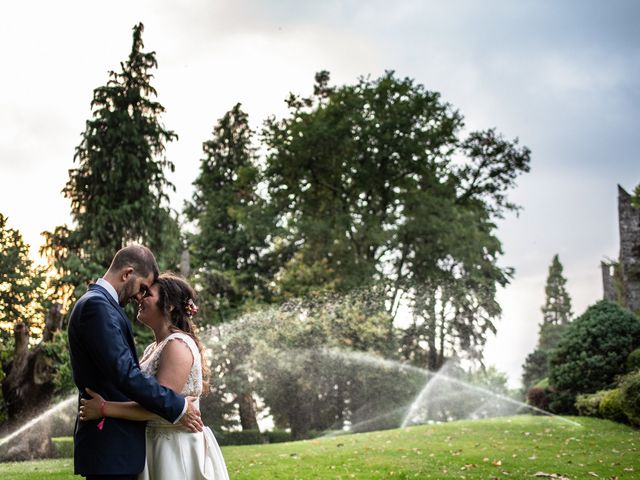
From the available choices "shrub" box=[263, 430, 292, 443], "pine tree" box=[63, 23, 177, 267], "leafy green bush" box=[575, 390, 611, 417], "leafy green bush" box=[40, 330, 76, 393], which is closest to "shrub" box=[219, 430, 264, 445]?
"shrub" box=[263, 430, 292, 443]

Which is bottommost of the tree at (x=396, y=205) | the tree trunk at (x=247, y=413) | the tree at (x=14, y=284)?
the tree trunk at (x=247, y=413)

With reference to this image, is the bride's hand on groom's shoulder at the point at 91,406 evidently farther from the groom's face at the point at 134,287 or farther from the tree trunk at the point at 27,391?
the tree trunk at the point at 27,391

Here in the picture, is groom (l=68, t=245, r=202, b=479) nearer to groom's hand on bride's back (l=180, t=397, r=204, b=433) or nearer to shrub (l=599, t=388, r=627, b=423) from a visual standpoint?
groom's hand on bride's back (l=180, t=397, r=204, b=433)

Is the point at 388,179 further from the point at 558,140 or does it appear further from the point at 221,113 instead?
the point at 221,113

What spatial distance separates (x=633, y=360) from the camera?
1775 centimetres

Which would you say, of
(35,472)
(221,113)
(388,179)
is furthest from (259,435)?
(221,113)

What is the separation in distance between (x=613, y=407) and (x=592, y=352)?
297 centimetres

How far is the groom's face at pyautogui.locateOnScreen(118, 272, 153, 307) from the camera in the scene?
386cm

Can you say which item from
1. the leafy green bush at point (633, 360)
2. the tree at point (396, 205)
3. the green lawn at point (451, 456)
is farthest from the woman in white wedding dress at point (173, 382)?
the tree at point (396, 205)

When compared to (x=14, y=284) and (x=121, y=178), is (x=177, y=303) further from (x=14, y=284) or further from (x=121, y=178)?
(x=121, y=178)

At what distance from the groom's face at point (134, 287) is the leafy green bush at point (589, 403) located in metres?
15.9

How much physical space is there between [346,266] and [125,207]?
9.19 m

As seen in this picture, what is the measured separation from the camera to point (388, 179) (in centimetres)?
3000

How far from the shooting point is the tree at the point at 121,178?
80.0 ft
